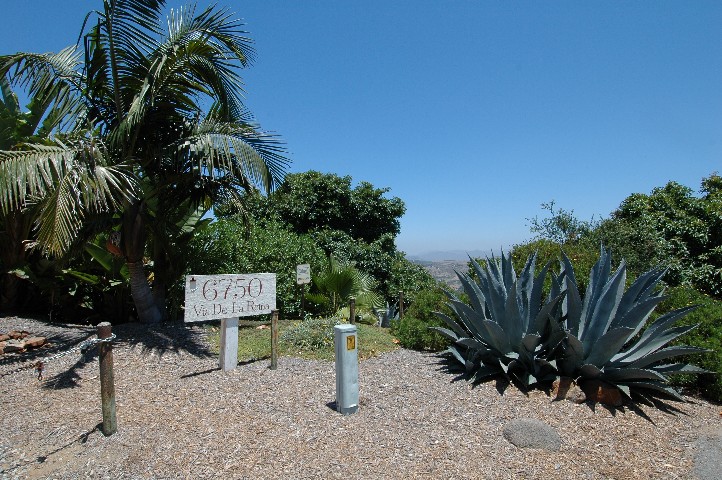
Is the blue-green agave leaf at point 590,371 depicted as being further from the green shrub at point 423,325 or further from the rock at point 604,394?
the green shrub at point 423,325

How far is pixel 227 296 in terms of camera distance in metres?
5.53

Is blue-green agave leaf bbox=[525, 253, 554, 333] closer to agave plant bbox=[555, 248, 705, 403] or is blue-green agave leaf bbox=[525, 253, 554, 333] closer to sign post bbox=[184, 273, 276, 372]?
agave plant bbox=[555, 248, 705, 403]

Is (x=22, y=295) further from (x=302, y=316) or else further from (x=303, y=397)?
(x=303, y=397)

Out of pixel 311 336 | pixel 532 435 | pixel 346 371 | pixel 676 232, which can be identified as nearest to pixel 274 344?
pixel 311 336

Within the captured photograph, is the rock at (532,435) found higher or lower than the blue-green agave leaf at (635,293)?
lower

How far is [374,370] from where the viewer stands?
549 cm

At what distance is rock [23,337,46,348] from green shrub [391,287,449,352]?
485 centimetres

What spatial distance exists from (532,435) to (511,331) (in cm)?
131

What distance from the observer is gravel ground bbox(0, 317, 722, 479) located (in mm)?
3316

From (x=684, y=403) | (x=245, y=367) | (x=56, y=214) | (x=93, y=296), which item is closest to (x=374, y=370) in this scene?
(x=245, y=367)

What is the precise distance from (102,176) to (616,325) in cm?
586

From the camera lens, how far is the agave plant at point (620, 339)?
173 inches

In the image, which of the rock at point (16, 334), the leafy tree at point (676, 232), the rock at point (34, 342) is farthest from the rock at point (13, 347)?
the leafy tree at point (676, 232)

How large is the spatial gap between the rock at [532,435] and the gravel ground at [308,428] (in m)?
0.06
